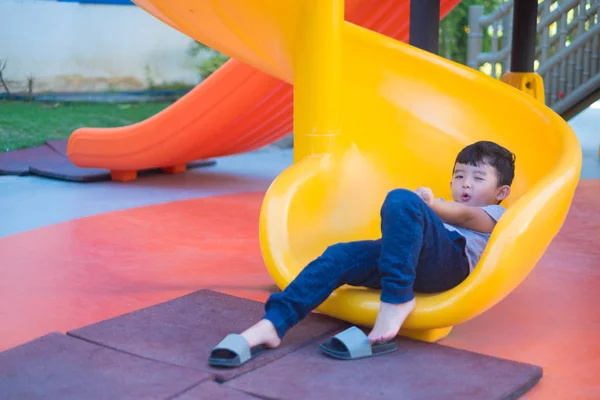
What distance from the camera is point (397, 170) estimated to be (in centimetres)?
251

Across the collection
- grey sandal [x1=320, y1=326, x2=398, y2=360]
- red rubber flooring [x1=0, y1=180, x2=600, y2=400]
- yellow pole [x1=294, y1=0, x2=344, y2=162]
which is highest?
yellow pole [x1=294, y1=0, x2=344, y2=162]

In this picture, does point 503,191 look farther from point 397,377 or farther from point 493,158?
point 397,377

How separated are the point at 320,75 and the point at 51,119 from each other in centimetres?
406

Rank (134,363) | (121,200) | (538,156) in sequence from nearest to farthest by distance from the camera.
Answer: (134,363) < (538,156) < (121,200)

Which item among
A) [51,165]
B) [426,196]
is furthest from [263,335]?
[51,165]

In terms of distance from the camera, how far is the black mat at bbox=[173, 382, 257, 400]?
1632 millimetres

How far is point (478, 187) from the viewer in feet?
7.01

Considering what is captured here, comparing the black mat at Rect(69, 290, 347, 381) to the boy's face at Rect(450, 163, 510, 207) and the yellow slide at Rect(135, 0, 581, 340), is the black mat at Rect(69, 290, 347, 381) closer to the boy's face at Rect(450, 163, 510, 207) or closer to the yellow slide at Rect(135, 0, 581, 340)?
the yellow slide at Rect(135, 0, 581, 340)

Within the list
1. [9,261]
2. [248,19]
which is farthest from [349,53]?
[9,261]

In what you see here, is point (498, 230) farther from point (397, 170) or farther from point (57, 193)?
point (57, 193)

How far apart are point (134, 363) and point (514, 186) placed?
3.94 ft

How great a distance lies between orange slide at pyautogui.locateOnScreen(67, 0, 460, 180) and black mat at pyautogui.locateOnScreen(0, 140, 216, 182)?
8 cm

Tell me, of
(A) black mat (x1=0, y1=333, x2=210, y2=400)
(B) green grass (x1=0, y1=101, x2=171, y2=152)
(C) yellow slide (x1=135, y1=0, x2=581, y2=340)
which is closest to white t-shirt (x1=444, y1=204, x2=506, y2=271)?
(C) yellow slide (x1=135, y1=0, x2=581, y2=340)

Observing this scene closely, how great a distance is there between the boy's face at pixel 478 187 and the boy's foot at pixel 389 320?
38 cm
